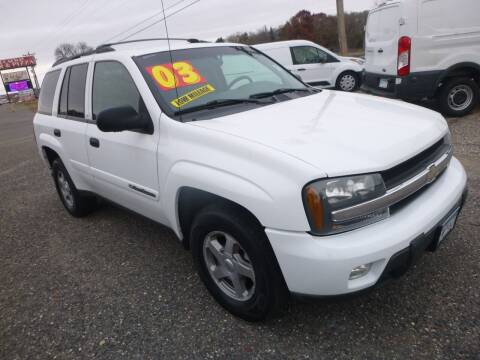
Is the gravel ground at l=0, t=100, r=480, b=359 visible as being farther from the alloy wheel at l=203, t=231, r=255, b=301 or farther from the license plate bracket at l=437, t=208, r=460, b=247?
the license plate bracket at l=437, t=208, r=460, b=247

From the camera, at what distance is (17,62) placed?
78125 mm

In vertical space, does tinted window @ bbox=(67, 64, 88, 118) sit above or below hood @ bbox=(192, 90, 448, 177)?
above

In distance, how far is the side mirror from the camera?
258 cm

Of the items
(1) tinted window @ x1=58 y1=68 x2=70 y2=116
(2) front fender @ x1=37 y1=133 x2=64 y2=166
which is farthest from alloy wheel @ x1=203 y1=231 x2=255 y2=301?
Result: (1) tinted window @ x1=58 y1=68 x2=70 y2=116

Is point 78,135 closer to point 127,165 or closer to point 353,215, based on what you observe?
point 127,165

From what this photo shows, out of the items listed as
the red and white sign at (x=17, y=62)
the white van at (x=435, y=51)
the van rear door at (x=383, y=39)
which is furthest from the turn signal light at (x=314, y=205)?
the red and white sign at (x=17, y=62)

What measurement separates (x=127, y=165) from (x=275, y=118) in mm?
1234

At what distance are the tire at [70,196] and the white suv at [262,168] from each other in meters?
0.82

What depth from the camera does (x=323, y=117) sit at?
8.38 ft

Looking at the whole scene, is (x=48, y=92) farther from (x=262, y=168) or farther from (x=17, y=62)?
(x=17, y=62)

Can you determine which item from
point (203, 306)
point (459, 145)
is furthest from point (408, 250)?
point (459, 145)

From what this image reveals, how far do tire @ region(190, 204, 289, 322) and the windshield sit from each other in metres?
0.79

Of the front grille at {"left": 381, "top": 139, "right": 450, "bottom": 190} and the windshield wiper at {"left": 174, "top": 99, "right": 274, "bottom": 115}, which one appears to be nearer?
the front grille at {"left": 381, "top": 139, "right": 450, "bottom": 190}

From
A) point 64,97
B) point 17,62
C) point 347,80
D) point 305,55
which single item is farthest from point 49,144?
point 17,62
